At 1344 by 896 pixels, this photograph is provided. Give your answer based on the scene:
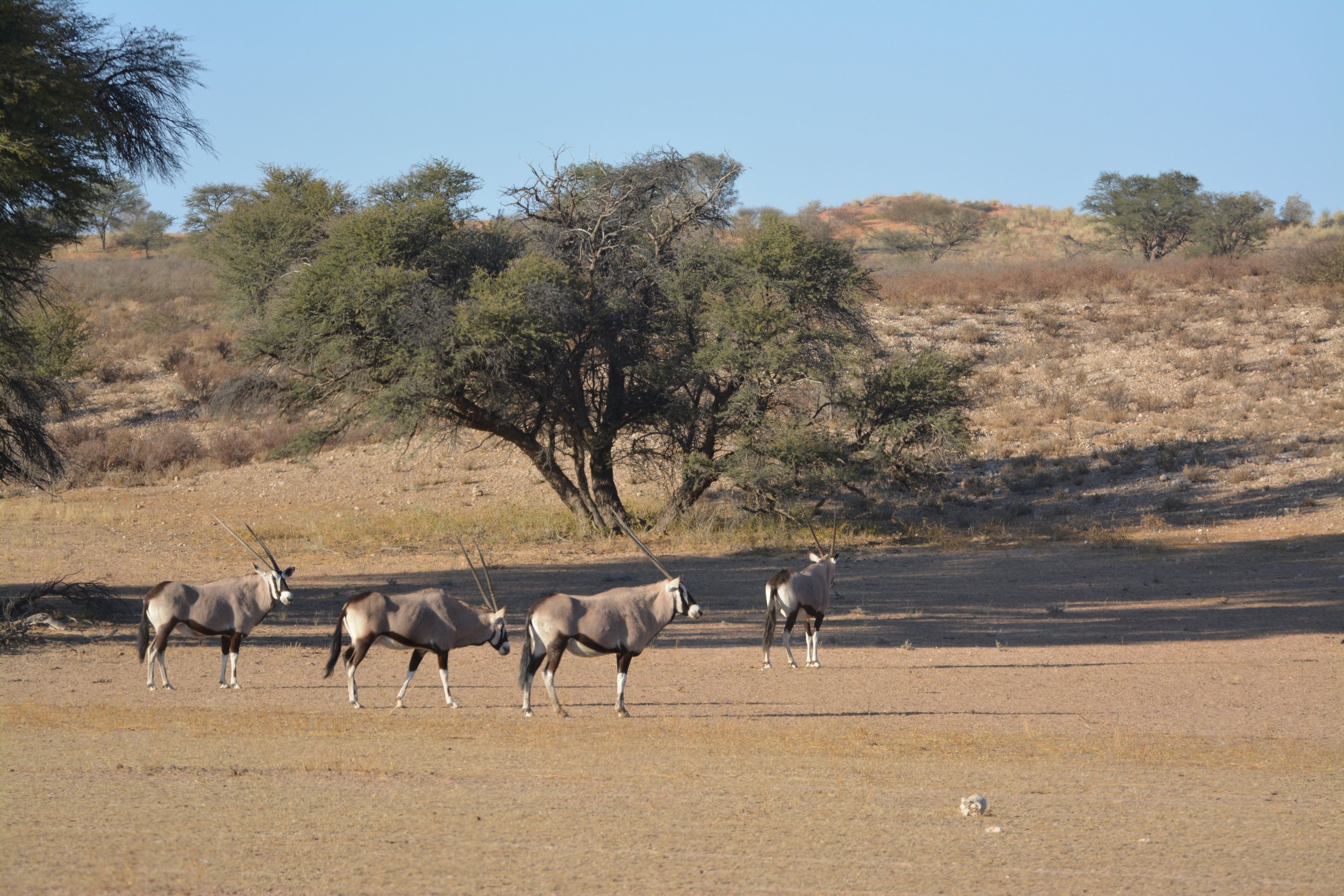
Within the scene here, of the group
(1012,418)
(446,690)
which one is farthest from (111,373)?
(446,690)

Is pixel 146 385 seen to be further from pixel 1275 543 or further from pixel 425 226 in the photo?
pixel 1275 543

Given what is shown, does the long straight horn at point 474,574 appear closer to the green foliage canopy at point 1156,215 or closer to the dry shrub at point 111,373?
the dry shrub at point 111,373

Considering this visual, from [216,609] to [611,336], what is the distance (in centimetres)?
1405

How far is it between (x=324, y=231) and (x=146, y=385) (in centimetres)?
2034

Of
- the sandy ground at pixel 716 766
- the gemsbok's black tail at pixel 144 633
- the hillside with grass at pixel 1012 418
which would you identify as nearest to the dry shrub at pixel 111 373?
the hillside with grass at pixel 1012 418

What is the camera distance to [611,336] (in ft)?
80.2

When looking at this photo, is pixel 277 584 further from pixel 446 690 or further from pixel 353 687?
pixel 446 690

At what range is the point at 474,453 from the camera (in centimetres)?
3422

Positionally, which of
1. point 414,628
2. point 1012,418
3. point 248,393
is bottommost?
point 414,628

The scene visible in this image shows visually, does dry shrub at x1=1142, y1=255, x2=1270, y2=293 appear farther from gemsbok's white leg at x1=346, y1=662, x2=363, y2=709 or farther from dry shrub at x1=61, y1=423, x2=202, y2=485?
gemsbok's white leg at x1=346, y1=662, x2=363, y2=709

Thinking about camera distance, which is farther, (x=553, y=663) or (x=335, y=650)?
(x=335, y=650)

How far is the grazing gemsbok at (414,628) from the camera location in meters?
10.4

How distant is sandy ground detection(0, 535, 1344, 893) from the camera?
5.91 m

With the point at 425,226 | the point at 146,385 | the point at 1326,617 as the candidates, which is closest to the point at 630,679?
the point at 1326,617
